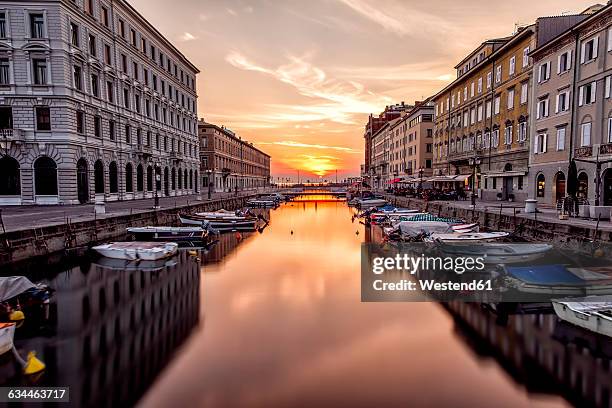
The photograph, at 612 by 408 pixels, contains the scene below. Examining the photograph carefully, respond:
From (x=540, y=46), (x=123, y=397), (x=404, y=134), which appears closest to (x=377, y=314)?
(x=123, y=397)

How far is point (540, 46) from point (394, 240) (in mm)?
24048

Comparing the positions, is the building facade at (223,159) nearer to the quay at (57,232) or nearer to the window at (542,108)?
the quay at (57,232)

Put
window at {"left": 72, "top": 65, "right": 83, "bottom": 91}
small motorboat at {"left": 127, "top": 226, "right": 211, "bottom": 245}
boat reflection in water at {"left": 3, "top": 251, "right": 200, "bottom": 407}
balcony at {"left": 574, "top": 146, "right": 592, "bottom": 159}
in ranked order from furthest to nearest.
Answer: window at {"left": 72, "top": 65, "right": 83, "bottom": 91} < balcony at {"left": 574, "top": 146, "right": 592, "bottom": 159} < small motorboat at {"left": 127, "top": 226, "right": 211, "bottom": 245} < boat reflection in water at {"left": 3, "top": 251, "right": 200, "bottom": 407}

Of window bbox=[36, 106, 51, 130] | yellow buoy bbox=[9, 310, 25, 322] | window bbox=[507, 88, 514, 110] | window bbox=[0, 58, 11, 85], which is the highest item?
window bbox=[0, 58, 11, 85]

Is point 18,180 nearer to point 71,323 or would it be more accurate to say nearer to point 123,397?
point 71,323

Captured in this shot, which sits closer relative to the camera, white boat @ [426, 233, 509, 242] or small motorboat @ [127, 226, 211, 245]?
white boat @ [426, 233, 509, 242]

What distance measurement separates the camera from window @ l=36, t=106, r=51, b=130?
3603 centimetres

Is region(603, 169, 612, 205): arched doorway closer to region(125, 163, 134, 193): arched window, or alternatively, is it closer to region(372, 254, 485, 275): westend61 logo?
region(372, 254, 485, 275): westend61 logo

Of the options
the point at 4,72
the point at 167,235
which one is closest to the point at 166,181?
the point at 4,72

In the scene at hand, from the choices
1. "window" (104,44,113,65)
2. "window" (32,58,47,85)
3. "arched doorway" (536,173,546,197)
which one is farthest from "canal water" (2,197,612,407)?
"window" (104,44,113,65)

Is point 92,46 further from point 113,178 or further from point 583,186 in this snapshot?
point 583,186

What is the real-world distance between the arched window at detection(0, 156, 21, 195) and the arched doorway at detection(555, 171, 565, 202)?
50.1 meters

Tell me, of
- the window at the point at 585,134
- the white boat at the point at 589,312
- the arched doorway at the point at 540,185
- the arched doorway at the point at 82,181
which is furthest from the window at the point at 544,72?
the arched doorway at the point at 82,181

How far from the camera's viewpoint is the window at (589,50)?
28.5 metres
